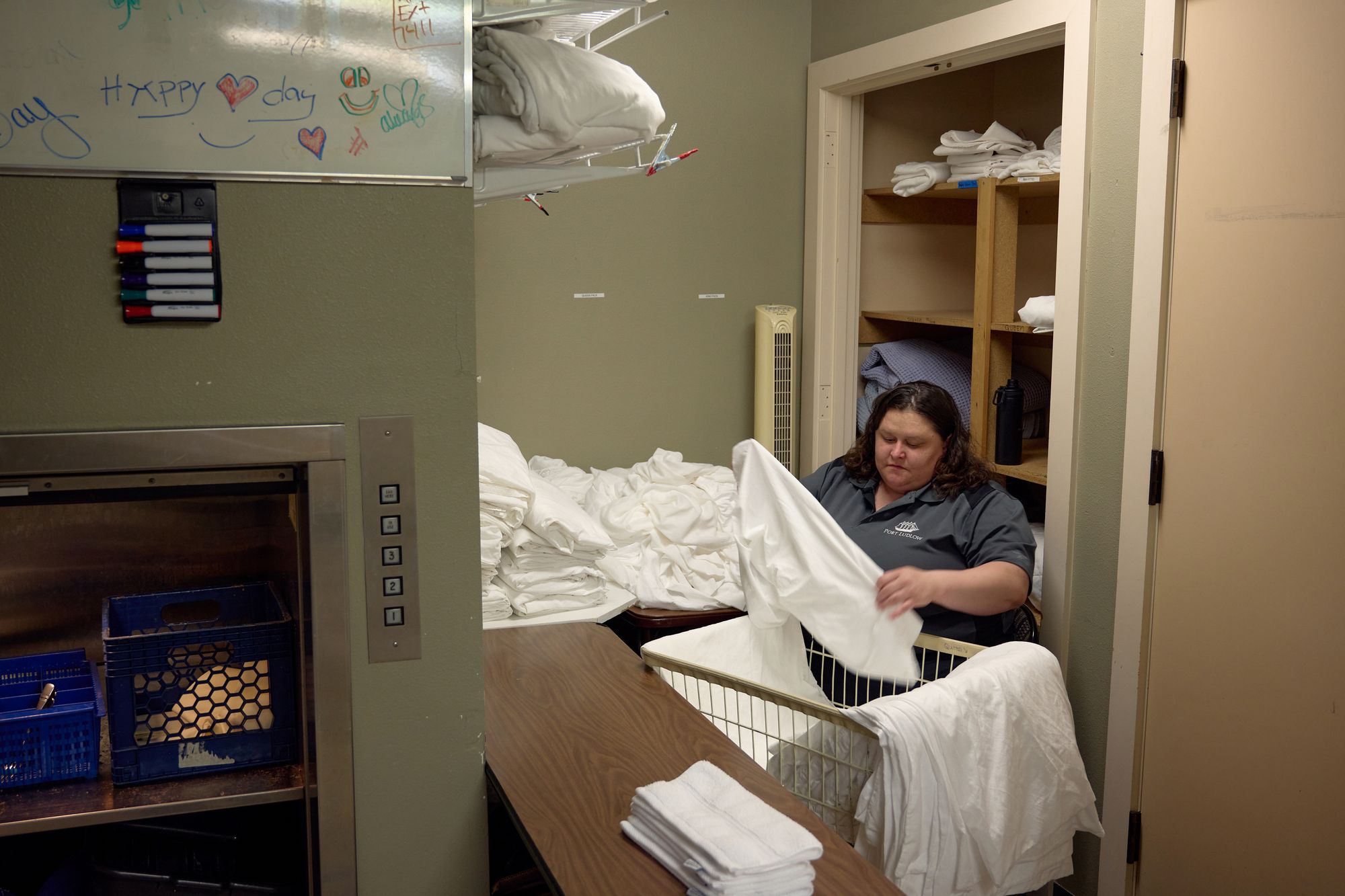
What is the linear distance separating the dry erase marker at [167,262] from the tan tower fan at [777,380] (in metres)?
2.31

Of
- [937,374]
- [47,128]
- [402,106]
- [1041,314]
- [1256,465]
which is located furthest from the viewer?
[937,374]

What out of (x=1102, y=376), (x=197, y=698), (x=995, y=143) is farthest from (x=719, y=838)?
(x=995, y=143)

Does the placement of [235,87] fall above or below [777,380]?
above

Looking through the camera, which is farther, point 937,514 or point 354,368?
point 937,514

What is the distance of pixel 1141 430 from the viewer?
237 centimetres

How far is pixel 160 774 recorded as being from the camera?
139 cm

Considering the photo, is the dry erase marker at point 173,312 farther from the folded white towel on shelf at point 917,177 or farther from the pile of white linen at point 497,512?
the folded white towel on shelf at point 917,177

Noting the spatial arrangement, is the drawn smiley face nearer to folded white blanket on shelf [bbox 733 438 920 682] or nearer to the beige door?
folded white blanket on shelf [bbox 733 438 920 682]

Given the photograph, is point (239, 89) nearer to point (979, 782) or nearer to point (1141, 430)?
point (979, 782)

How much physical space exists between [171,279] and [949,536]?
1774 millimetres

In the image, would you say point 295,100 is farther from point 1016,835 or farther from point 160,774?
point 1016,835

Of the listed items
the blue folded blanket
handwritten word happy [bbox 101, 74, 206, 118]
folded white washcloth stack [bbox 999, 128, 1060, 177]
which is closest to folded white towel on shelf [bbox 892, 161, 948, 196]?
folded white washcloth stack [bbox 999, 128, 1060, 177]

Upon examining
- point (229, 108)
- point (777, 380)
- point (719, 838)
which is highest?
point (229, 108)

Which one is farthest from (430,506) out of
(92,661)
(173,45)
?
(92,661)
